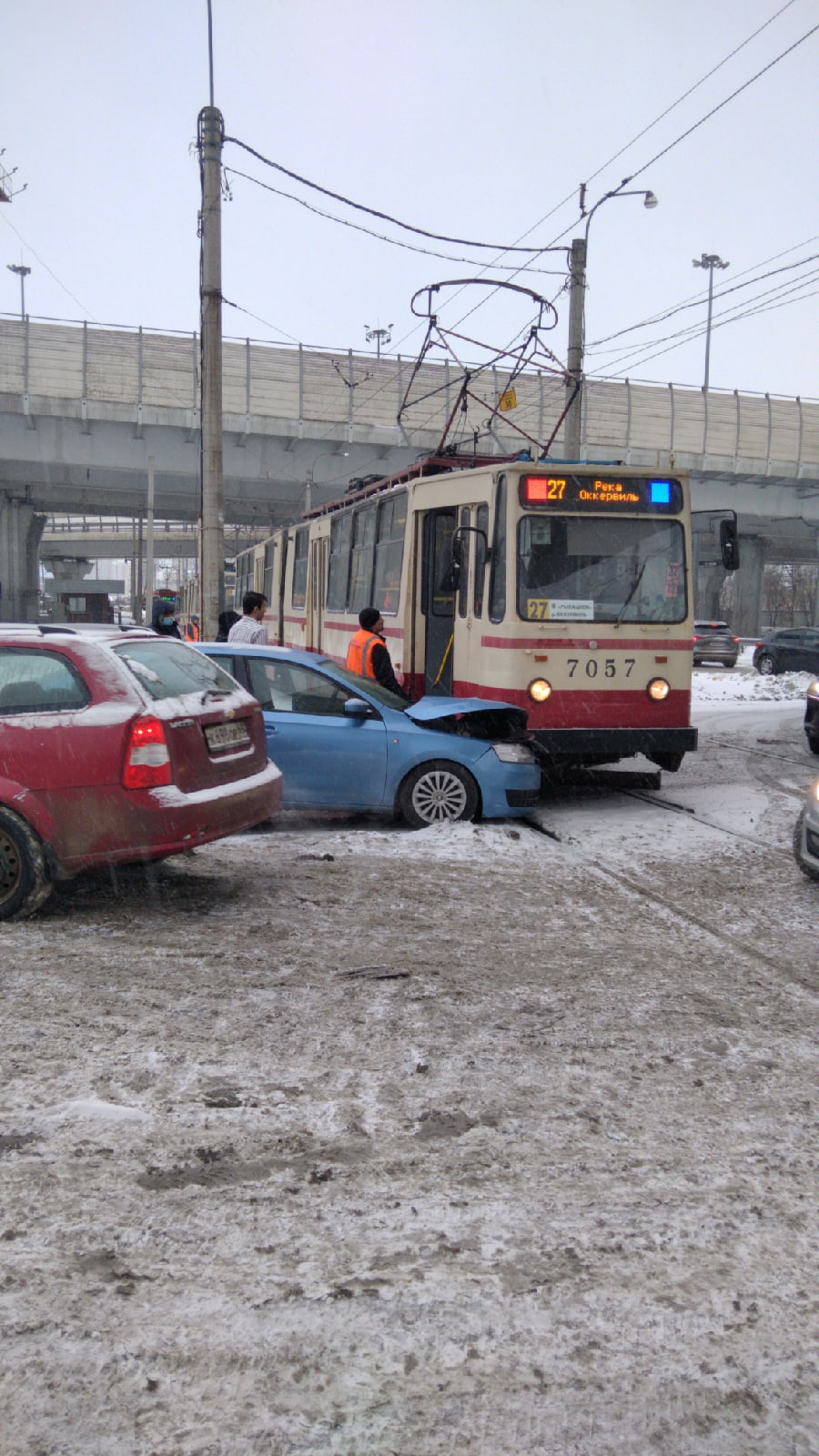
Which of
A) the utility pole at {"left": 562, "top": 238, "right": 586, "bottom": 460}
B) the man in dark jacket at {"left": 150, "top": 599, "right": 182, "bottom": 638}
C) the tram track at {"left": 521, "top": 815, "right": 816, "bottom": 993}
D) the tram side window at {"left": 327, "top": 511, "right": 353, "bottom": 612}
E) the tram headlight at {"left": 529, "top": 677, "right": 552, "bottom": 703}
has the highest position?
the utility pole at {"left": 562, "top": 238, "right": 586, "bottom": 460}

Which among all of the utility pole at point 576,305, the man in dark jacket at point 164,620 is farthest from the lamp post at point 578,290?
the man in dark jacket at point 164,620

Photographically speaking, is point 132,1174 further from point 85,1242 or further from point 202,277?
point 202,277

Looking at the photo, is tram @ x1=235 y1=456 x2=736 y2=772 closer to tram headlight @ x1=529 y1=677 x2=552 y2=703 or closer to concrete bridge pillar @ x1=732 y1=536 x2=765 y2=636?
tram headlight @ x1=529 y1=677 x2=552 y2=703

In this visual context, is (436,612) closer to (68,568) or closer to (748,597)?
(748,597)

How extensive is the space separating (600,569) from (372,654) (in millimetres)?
2271

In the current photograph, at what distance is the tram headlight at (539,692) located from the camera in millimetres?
10711

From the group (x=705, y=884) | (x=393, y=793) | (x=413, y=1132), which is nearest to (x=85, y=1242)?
(x=413, y=1132)

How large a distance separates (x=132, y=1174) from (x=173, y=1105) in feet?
1.64

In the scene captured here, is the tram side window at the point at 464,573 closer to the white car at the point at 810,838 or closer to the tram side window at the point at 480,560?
the tram side window at the point at 480,560

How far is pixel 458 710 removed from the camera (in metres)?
9.92

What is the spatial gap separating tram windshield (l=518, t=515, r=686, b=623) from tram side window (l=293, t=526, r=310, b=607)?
29.5 feet

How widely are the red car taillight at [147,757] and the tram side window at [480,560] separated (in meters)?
5.37

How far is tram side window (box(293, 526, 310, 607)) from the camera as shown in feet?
64.4

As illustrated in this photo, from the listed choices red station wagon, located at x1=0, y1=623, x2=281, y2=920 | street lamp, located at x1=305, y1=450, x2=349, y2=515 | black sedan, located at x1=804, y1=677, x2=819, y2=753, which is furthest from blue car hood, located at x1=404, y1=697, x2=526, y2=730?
street lamp, located at x1=305, y1=450, x2=349, y2=515
